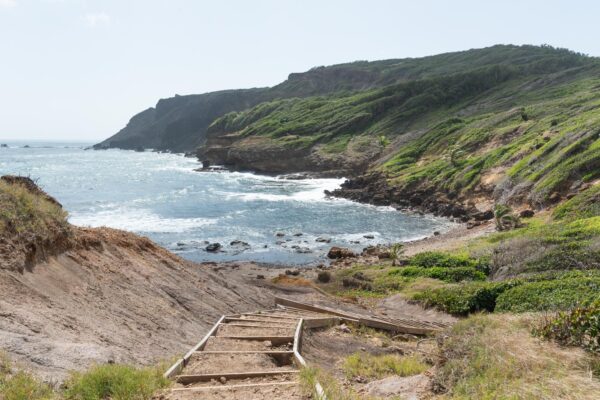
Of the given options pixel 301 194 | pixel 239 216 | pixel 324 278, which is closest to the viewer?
pixel 324 278

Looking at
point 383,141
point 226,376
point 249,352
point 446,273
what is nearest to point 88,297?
point 249,352

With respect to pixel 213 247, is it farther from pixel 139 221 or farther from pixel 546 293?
pixel 546 293

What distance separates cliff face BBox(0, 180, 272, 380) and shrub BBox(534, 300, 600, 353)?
780 cm

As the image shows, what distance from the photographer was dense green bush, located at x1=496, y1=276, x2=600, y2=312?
52.7 ft

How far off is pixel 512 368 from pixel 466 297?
14483 millimetres


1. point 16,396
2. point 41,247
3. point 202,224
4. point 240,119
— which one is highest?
point 240,119

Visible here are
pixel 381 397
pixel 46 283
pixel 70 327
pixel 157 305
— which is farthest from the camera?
pixel 157 305

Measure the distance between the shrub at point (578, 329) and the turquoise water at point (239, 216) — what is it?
1141 inches

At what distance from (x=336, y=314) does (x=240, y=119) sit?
14850 cm

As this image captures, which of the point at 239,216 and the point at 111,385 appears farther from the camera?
the point at 239,216

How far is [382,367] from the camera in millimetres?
10203

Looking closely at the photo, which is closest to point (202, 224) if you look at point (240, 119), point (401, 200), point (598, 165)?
point (401, 200)

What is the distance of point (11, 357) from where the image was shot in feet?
25.6

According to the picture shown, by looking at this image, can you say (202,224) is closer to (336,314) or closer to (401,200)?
(401,200)
